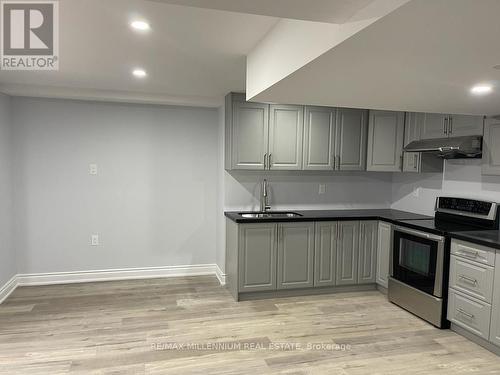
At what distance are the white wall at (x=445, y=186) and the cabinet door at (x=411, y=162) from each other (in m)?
0.28

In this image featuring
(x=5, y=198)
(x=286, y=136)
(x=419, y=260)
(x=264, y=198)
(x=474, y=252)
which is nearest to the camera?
(x=474, y=252)

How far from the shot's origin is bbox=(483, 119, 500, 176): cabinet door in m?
3.22

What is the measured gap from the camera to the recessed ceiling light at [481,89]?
7.46 ft

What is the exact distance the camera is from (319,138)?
4.36 metres

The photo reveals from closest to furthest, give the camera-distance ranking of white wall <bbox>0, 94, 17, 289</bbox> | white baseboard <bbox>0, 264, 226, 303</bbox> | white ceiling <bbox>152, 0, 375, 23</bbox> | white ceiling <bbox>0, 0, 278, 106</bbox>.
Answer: white ceiling <bbox>152, 0, 375, 23</bbox> → white ceiling <bbox>0, 0, 278, 106</bbox> → white wall <bbox>0, 94, 17, 289</bbox> → white baseboard <bbox>0, 264, 226, 303</bbox>

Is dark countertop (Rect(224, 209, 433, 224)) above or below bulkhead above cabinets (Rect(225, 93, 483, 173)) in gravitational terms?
below

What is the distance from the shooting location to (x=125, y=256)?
462 centimetres

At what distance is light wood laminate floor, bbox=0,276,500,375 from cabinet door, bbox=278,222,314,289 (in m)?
0.20

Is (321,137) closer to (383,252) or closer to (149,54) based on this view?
(383,252)

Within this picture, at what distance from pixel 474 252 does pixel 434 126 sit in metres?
1.49

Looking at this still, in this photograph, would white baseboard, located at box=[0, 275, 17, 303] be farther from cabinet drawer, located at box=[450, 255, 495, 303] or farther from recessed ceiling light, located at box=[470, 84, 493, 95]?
recessed ceiling light, located at box=[470, 84, 493, 95]

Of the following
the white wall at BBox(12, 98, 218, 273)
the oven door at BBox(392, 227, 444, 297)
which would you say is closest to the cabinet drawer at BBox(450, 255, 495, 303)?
the oven door at BBox(392, 227, 444, 297)

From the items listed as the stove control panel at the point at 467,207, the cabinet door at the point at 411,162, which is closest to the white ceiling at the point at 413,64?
the stove control panel at the point at 467,207

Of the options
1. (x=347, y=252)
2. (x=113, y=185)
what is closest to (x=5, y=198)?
(x=113, y=185)
